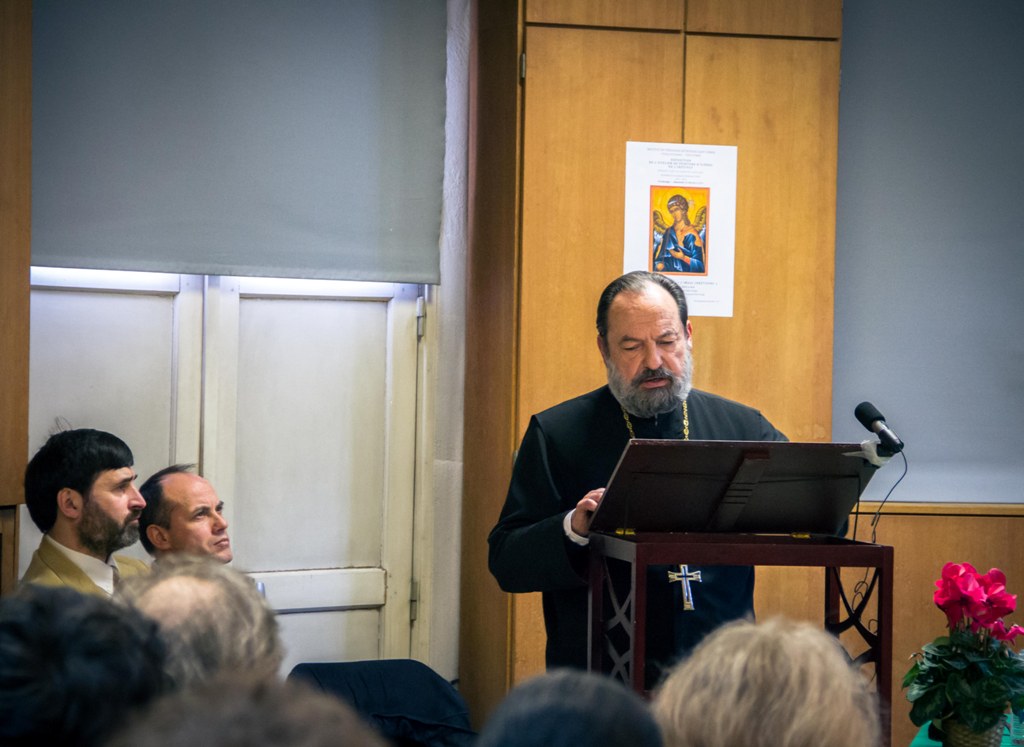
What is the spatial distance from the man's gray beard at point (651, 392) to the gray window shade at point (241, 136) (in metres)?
1.64

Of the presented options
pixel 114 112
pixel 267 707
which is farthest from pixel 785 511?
pixel 114 112

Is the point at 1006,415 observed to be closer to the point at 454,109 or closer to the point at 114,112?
the point at 454,109

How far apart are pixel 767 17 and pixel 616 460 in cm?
183

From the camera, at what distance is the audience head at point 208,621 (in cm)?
131

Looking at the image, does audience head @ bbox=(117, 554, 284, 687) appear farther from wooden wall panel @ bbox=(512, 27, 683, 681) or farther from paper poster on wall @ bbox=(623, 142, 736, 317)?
paper poster on wall @ bbox=(623, 142, 736, 317)

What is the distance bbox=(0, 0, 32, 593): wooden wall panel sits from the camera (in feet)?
11.3

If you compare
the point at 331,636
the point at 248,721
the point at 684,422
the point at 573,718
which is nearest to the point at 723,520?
the point at 684,422

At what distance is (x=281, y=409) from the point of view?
174 inches

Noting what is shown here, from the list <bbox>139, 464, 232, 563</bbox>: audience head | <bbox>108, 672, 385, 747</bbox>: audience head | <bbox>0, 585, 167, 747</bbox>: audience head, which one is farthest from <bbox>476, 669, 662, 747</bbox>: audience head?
<bbox>139, 464, 232, 563</bbox>: audience head

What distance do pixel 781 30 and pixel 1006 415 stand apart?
65.9 inches

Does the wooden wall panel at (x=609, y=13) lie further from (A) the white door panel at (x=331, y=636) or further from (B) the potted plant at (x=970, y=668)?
(A) the white door panel at (x=331, y=636)

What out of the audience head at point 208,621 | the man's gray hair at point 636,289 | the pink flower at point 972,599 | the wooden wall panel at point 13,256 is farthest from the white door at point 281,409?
the audience head at point 208,621

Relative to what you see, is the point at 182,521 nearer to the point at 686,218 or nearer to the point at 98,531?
the point at 98,531

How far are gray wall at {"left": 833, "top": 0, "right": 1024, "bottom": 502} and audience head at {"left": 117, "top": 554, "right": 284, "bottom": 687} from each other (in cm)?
333
